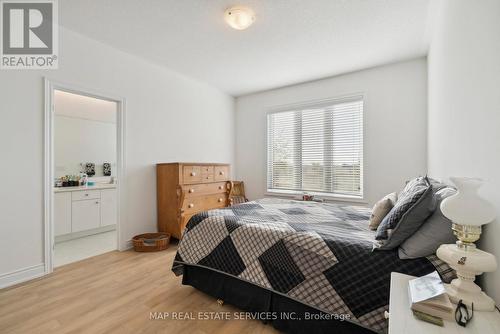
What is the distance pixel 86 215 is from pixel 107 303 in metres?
2.39

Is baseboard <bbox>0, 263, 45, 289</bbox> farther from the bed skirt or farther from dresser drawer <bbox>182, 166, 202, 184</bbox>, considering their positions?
dresser drawer <bbox>182, 166, 202, 184</bbox>

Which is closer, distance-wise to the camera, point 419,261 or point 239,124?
point 419,261

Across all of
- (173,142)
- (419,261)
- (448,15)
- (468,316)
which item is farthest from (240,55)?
(468,316)

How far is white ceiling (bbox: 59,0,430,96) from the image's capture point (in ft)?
7.04

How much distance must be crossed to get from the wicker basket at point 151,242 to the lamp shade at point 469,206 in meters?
3.07

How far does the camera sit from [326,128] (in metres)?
3.89

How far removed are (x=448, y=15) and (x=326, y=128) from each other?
2.25 metres

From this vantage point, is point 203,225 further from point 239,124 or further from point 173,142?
point 239,124

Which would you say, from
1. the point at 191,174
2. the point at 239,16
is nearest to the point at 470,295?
the point at 239,16

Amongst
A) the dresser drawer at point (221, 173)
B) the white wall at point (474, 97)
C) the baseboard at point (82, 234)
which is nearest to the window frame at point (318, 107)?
the dresser drawer at point (221, 173)

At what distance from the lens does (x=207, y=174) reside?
11.9ft

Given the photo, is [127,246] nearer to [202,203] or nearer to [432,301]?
[202,203]

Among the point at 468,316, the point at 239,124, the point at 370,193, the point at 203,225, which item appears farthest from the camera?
the point at 239,124

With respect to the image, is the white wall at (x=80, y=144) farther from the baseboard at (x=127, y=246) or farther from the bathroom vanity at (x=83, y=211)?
the baseboard at (x=127, y=246)
